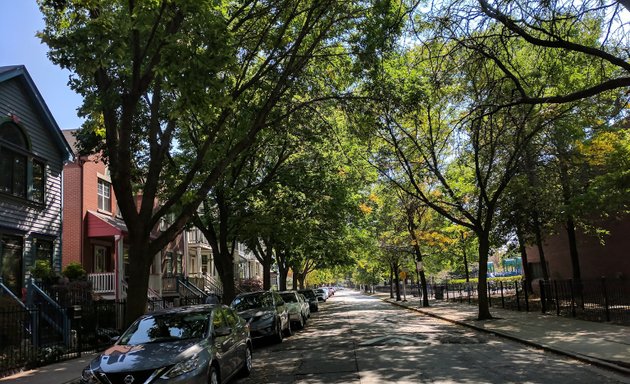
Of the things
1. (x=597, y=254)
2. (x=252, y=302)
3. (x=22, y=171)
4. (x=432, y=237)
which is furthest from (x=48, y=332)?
(x=597, y=254)

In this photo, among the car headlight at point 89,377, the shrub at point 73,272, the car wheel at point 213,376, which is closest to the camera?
the car headlight at point 89,377

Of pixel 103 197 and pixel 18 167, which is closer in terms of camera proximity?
pixel 18 167

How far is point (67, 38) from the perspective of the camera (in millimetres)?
9359

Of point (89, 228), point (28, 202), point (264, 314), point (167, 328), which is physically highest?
point (28, 202)

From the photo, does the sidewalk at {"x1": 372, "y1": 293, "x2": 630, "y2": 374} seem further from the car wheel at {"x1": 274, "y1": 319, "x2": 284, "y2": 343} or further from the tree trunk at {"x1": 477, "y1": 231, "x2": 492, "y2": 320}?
the car wheel at {"x1": 274, "y1": 319, "x2": 284, "y2": 343}

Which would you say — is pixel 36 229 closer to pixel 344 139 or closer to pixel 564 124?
pixel 344 139

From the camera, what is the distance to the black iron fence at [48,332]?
1237 centimetres

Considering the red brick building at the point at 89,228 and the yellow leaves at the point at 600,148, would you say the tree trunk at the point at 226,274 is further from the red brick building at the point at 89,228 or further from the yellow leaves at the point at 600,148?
the yellow leaves at the point at 600,148

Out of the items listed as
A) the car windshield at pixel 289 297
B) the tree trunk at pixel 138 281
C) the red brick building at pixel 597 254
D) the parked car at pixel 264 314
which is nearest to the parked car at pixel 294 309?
the car windshield at pixel 289 297

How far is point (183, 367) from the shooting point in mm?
7496

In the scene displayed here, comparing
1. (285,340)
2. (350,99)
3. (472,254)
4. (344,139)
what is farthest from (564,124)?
(472,254)

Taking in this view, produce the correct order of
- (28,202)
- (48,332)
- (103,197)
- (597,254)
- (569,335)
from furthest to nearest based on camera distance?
(597,254) → (103,197) → (28,202) → (48,332) → (569,335)

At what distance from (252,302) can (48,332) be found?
6019mm

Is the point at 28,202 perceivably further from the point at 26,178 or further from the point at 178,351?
the point at 178,351
